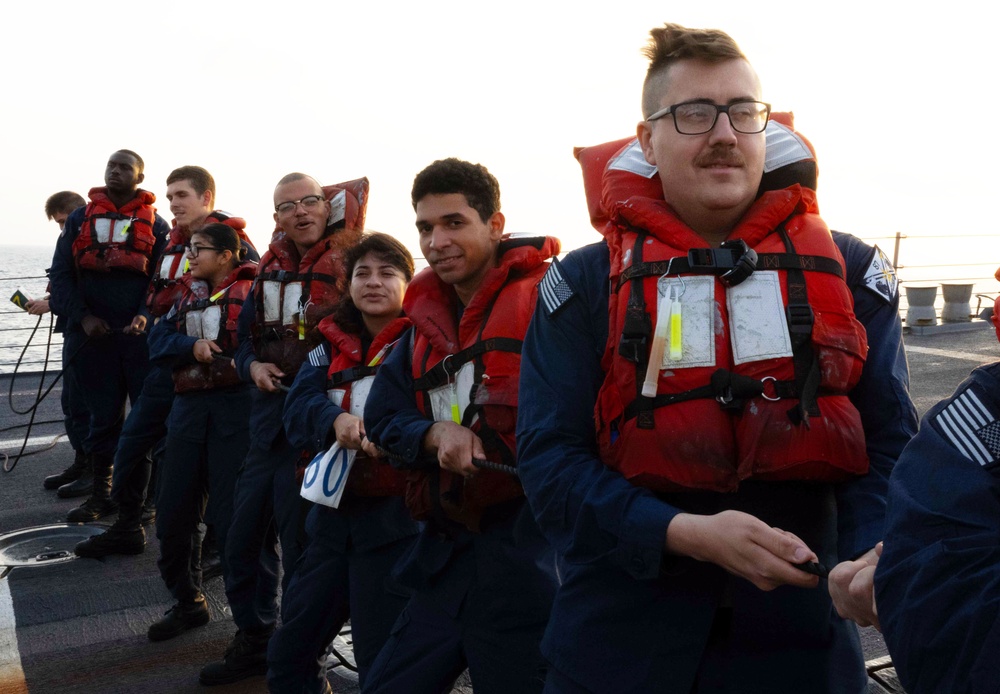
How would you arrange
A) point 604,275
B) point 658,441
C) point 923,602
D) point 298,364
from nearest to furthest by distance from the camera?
point 923,602 < point 658,441 < point 604,275 < point 298,364

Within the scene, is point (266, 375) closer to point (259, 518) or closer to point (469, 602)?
point (259, 518)

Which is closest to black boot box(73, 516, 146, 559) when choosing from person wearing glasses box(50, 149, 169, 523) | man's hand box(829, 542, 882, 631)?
person wearing glasses box(50, 149, 169, 523)

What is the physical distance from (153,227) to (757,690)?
23.7 ft

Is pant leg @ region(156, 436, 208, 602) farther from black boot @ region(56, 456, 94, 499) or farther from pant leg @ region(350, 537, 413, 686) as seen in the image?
black boot @ region(56, 456, 94, 499)

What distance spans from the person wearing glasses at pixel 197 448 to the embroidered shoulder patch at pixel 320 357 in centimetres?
134

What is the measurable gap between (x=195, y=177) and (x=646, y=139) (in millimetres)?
5379

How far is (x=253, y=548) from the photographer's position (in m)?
5.00

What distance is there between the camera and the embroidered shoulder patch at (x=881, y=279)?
2.06m

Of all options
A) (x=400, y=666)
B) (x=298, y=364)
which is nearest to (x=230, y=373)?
(x=298, y=364)

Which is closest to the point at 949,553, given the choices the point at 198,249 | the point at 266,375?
the point at 266,375

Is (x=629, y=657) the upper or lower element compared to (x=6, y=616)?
upper

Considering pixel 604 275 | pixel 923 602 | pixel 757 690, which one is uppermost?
pixel 604 275

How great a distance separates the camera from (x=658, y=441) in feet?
6.06

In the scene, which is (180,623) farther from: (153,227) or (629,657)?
(629,657)
